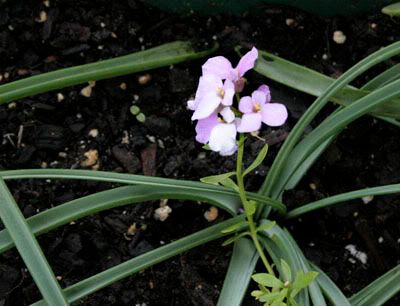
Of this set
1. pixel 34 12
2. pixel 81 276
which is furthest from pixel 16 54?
pixel 81 276

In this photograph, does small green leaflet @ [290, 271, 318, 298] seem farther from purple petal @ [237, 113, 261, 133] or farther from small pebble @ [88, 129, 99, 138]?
small pebble @ [88, 129, 99, 138]

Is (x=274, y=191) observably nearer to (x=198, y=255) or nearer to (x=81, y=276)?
(x=198, y=255)

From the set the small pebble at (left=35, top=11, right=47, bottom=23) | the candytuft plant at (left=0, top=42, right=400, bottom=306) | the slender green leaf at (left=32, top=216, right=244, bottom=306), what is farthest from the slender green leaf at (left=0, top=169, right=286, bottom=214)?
the small pebble at (left=35, top=11, right=47, bottom=23)

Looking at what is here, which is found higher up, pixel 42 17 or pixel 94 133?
pixel 42 17

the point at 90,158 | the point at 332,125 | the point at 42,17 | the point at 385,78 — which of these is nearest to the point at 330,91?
the point at 332,125

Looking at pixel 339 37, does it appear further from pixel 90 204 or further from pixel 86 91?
pixel 90 204

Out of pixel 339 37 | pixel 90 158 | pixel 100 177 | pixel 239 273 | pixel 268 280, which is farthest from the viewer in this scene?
pixel 339 37

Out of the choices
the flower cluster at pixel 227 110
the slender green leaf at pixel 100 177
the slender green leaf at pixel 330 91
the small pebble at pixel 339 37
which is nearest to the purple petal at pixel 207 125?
the flower cluster at pixel 227 110
